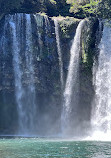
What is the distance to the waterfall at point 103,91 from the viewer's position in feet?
106

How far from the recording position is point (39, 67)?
3459 cm

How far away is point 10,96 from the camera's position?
34906mm

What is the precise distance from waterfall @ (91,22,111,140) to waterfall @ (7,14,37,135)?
620 centimetres

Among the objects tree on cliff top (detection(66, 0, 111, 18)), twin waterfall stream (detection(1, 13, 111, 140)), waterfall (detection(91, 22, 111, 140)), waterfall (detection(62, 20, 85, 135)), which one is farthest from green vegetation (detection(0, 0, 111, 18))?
waterfall (detection(62, 20, 85, 135))

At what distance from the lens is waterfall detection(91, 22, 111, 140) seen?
3219 centimetres

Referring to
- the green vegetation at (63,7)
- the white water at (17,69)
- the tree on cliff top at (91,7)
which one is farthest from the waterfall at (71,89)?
the white water at (17,69)

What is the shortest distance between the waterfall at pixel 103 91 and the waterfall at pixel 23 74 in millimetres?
6197

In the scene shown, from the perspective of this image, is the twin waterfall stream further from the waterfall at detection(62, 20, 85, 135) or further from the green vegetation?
the green vegetation

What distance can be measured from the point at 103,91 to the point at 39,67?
665cm

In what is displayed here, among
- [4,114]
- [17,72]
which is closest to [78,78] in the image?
[17,72]

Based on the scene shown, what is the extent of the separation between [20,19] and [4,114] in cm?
961

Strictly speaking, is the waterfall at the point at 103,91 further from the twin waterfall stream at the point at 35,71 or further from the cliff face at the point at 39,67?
the cliff face at the point at 39,67

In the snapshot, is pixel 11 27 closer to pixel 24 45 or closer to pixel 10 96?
pixel 24 45

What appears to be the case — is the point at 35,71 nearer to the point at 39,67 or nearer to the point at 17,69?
the point at 39,67
